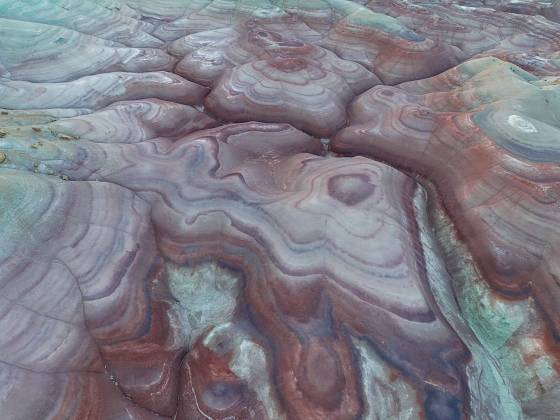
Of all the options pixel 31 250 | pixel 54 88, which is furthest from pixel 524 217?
pixel 54 88

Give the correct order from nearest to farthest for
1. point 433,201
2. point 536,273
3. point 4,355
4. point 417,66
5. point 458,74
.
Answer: point 4,355, point 536,273, point 433,201, point 458,74, point 417,66

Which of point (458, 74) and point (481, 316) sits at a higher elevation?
point (458, 74)

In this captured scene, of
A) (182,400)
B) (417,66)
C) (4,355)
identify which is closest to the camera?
(4,355)

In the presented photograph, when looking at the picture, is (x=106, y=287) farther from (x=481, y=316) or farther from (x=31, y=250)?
(x=481, y=316)

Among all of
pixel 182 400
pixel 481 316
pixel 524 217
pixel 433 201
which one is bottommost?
A: pixel 182 400

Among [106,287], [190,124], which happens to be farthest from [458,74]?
[106,287]

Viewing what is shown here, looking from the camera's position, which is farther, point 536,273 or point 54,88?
point 54,88
